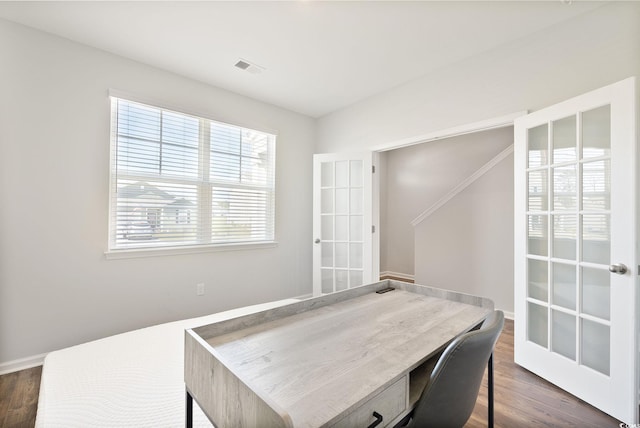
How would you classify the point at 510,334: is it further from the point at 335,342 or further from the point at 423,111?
the point at 335,342

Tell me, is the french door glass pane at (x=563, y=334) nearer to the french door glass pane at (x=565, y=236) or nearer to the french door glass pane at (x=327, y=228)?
the french door glass pane at (x=565, y=236)

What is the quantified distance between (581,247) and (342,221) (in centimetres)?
227

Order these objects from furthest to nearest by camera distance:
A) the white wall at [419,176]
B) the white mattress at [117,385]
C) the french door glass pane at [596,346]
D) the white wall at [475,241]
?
the white wall at [419,176], the white wall at [475,241], the french door glass pane at [596,346], the white mattress at [117,385]

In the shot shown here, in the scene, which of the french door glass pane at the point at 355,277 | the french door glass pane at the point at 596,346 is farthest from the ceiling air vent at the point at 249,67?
the french door glass pane at the point at 596,346

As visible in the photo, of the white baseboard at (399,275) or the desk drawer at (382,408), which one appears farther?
the white baseboard at (399,275)

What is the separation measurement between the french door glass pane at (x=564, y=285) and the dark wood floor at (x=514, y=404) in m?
0.60

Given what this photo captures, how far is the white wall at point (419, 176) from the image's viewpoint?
183 inches

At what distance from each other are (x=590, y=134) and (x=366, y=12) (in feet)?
5.64

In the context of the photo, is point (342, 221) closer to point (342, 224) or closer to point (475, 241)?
point (342, 224)

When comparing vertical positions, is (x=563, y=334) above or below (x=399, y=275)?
above

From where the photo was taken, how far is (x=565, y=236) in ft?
6.50

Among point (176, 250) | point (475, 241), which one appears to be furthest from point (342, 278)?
point (176, 250)

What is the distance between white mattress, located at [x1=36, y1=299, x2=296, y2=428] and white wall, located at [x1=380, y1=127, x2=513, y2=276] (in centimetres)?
452

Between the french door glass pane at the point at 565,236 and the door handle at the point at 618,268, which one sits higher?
the french door glass pane at the point at 565,236
